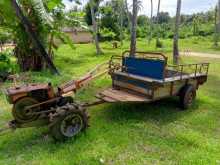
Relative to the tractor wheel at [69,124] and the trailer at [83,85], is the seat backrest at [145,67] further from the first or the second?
the tractor wheel at [69,124]

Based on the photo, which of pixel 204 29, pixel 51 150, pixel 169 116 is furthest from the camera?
pixel 204 29

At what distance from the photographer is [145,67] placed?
6.18 m

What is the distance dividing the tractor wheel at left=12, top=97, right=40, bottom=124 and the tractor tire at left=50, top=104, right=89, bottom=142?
50 centimetres

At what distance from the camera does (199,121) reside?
603 cm

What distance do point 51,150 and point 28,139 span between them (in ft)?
2.37

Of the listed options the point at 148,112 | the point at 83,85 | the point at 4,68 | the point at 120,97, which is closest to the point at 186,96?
the point at 148,112

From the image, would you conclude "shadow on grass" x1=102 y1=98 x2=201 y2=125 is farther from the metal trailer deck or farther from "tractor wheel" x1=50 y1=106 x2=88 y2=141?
"tractor wheel" x1=50 y1=106 x2=88 y2=141

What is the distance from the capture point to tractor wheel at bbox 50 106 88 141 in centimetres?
470

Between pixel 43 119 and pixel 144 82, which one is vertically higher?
pixel 144 82

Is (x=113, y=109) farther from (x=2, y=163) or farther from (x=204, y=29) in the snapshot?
(x=204, y=29)

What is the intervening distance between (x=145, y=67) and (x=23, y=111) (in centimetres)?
287

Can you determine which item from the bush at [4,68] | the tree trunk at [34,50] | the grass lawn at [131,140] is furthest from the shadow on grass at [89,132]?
the bush at [4,68]

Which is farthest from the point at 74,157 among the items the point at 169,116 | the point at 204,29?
the point at 204,29

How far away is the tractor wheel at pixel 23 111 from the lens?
4.79 metres
